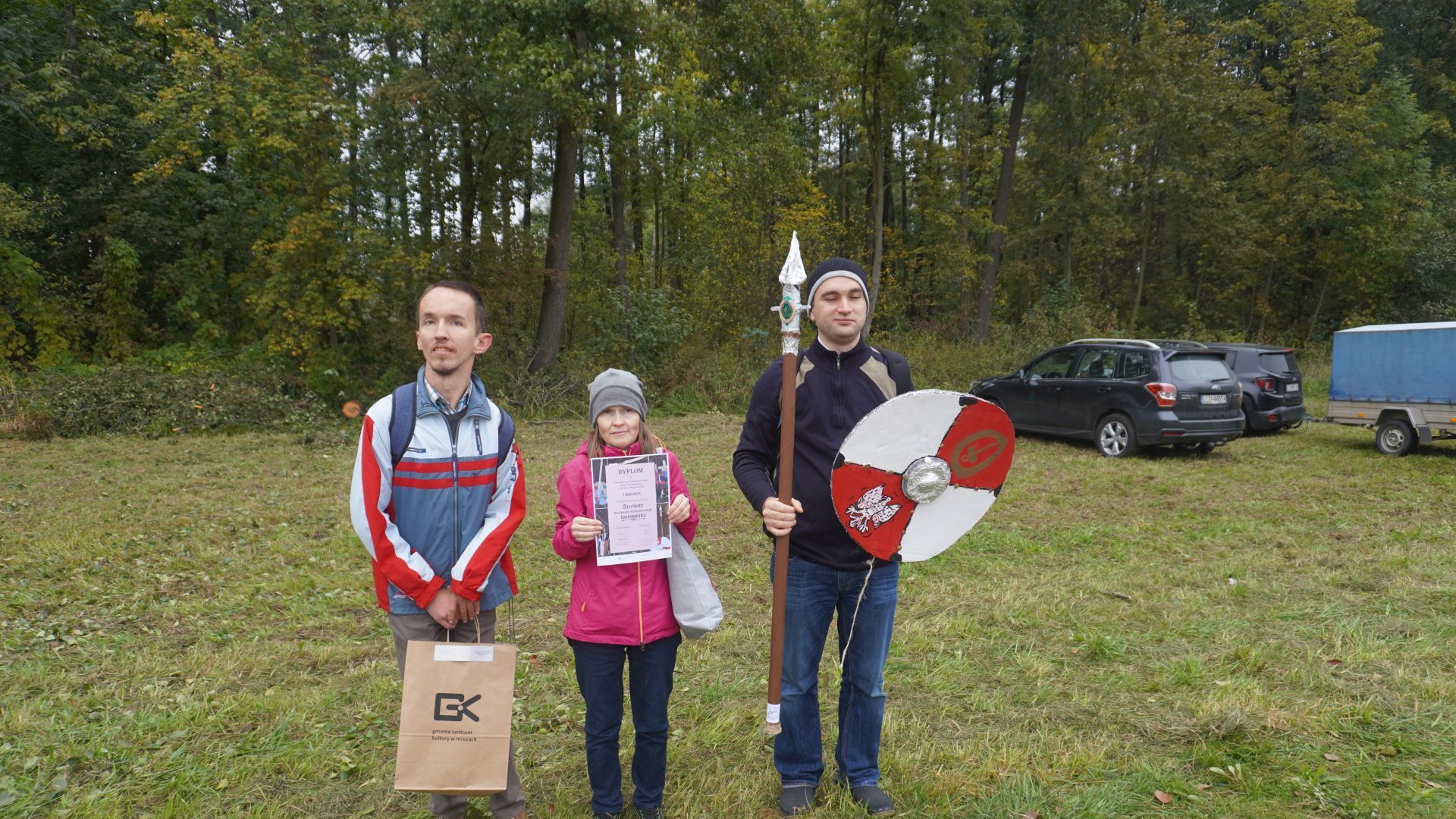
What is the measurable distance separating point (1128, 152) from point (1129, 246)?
11.4 ft

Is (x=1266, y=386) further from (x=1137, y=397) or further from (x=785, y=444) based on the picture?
(x=785, y=444)

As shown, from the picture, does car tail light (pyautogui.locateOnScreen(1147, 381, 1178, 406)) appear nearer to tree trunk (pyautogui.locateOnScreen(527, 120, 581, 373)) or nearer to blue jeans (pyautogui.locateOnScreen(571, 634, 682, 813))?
blue jeans (pyautogui.locateOnScreen(571, 634, 682, 813))

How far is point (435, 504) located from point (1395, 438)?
13347mm

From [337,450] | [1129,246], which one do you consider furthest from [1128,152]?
[337,450]

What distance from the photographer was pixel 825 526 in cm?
286

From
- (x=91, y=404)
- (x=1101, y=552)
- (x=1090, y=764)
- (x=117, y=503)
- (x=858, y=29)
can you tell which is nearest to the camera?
(x=1090, y=764)

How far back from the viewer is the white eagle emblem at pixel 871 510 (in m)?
2.80

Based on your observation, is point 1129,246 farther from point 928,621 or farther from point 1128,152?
point 928,621

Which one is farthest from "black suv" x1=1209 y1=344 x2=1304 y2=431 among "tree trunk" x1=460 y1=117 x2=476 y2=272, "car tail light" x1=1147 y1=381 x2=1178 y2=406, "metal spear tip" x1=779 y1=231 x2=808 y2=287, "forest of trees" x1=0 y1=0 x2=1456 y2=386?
"tree trunk" x1=460 y1=117 x2=476 y2=272

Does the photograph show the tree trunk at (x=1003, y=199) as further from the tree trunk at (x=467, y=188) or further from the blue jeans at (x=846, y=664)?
the blue jeans at (x=846, y=664)

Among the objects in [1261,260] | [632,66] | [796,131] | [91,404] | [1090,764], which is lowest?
[1090,764]

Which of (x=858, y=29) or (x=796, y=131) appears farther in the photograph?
(x=796, y=131)

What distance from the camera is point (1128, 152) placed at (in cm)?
2447

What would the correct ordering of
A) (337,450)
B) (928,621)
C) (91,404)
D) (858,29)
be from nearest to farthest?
(928,621), (337,450), (91,404), (858,29)
